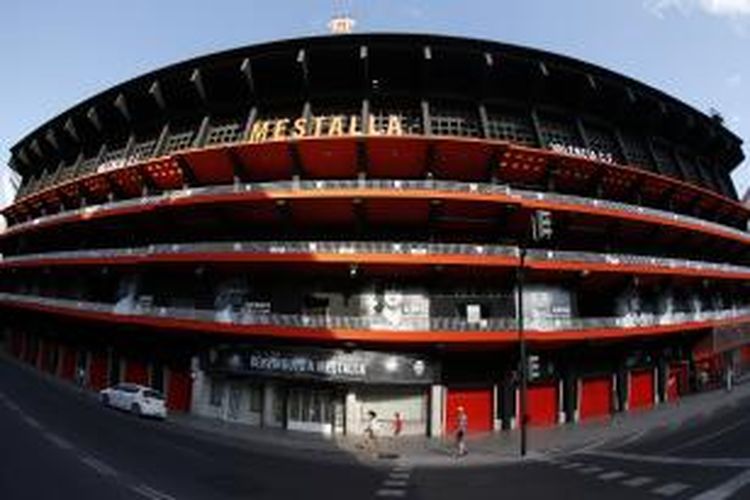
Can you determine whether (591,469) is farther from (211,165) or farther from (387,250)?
(211,165)

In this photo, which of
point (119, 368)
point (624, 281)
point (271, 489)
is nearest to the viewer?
point (271, 489)

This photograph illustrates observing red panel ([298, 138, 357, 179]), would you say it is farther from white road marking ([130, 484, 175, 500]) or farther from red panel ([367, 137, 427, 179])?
white road marking ([130, 484, 175, 500])

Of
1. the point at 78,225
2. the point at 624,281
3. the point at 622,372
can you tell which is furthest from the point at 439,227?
the point at 78,225

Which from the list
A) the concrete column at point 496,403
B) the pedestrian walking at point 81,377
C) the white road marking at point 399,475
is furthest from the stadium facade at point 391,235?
the white road marking at point 399,475

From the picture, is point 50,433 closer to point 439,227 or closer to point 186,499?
point 186,499

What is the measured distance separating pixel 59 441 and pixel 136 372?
21931 millimetres

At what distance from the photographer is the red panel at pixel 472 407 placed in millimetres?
37344

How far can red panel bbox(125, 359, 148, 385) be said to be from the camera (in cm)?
4738

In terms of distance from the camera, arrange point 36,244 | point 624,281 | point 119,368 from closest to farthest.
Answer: point 624,281 < point 119,368 < point 36,244

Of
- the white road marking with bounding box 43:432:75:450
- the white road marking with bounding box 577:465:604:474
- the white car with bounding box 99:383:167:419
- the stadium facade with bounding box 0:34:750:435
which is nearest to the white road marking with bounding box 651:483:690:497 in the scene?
the white road marking with bounding box 577:465:604:474

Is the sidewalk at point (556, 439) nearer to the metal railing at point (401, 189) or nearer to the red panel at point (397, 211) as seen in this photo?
the red panel at point (397, 211)

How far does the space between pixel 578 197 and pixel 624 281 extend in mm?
6271

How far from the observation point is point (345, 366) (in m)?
35.7

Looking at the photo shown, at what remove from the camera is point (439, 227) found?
38.3 metres
